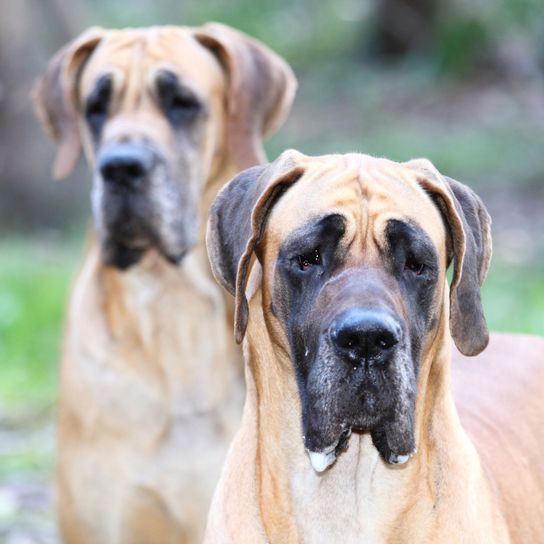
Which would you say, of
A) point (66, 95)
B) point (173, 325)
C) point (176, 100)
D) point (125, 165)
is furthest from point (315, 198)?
point (66, 95)

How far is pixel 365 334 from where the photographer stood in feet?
11.3

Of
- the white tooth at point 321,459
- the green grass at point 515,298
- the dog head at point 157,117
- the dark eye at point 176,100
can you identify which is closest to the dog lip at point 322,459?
the white tooth at point 321,459

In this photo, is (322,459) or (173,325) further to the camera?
(173,325)

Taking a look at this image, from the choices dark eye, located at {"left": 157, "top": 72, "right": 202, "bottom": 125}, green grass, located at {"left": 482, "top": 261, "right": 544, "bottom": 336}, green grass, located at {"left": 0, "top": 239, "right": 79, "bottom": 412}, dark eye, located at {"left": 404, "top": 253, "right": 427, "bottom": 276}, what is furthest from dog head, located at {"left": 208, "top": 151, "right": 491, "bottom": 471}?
green grass, located at {"left": 0, "top": 239, "right": 79, "bottom": 412}

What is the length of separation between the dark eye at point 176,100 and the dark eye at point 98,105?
212mm

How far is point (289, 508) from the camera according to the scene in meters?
3.82

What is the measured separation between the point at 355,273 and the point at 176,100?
225 centimetres

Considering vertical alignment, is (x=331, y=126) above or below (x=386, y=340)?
below

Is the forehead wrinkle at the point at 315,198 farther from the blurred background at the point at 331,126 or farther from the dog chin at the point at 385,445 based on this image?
the blurred background at the point at 331,126

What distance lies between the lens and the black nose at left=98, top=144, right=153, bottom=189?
529cm

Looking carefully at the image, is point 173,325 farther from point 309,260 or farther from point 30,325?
Answer: point 30,325

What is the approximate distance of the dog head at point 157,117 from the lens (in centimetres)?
533

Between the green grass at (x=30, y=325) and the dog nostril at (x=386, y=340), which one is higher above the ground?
the dog nostril at (x=386, y=340)

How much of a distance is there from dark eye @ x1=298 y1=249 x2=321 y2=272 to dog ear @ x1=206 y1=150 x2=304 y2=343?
145 millimetres
